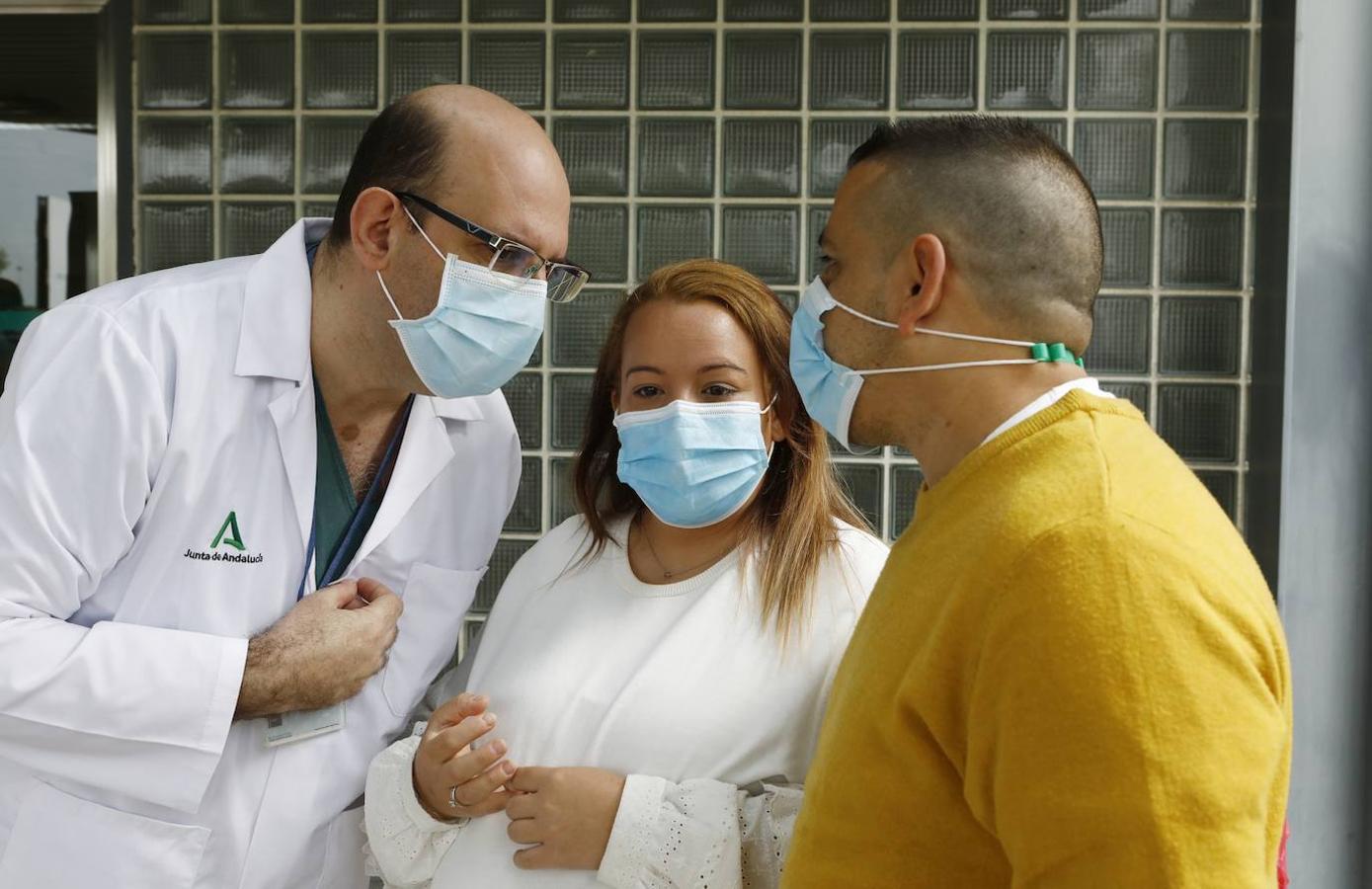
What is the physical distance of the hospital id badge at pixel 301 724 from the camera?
1772 millimetres

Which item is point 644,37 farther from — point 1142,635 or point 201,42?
point 1142,635

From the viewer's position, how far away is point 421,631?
6.48 ft

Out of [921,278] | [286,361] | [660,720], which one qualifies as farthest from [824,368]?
[286,361]

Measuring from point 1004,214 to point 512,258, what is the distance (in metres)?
0.91

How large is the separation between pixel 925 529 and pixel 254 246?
2361mm

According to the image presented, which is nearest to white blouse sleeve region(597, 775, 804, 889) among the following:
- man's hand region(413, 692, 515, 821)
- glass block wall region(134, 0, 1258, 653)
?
man's hand region(413, 692, 515, 821)

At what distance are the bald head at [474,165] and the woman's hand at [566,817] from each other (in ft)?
2.65

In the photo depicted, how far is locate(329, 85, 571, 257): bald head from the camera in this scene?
183 cm

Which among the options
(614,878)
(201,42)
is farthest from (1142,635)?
(201,42)

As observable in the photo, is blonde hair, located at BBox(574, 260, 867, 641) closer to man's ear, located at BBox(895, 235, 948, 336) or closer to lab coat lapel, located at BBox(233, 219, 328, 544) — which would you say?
lab coat lapel, located at BBox(233, 219, 328, 544)

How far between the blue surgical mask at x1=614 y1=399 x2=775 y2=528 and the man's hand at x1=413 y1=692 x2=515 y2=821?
1.35 ft

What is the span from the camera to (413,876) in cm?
175

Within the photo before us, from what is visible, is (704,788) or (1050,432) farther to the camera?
(704,788)

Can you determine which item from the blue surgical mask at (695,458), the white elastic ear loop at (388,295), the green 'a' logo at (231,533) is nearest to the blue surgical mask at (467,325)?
the white elastic ear loop at (388,295)
